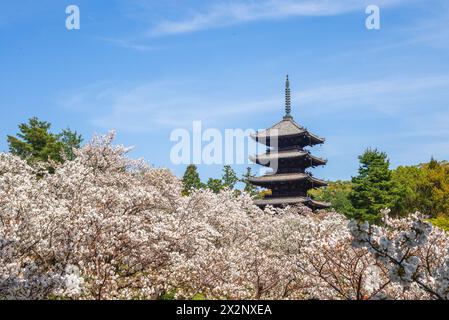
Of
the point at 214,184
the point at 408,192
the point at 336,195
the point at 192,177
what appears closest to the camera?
the point at 408,192

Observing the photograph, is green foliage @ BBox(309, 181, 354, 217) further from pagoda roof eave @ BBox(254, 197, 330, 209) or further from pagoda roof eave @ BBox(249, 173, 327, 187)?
pagoda roof eave @ BBox(249, 173, 327, 187)

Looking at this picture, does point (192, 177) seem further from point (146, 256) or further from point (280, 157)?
point (146, 256)

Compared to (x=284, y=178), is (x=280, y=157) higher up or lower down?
higher up

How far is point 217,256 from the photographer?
47.5 feet

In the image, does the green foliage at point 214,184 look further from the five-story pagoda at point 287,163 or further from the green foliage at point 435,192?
the green foliage at point 435,192

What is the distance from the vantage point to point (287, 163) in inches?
1790

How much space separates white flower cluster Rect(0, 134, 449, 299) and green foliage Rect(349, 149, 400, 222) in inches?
1166

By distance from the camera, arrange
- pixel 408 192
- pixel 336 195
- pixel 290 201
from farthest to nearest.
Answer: pixel 336 195 < pixel 408 192 < pixel 290 201

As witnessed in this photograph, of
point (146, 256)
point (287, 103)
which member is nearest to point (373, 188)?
point (287, 103)

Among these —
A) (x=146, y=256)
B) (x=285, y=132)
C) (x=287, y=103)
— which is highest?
(x=287, y=103)

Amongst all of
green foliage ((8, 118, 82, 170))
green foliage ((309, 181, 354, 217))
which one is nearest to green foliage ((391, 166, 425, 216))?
green foliage ((309, 181, 354, 217))

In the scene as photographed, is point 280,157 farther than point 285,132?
No

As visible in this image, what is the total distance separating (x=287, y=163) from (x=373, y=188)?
838 cm
